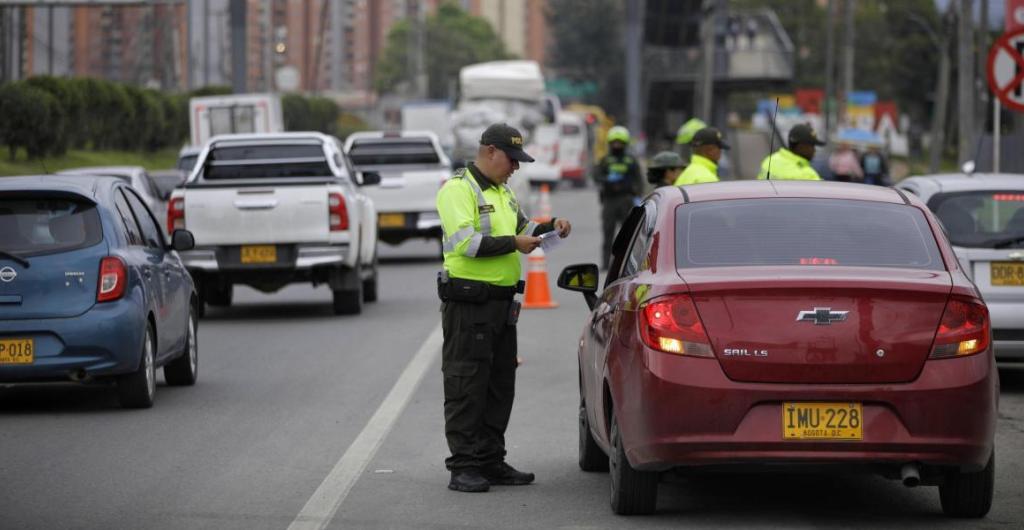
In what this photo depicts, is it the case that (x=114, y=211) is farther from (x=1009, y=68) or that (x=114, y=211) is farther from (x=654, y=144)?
(x=654, y=144)

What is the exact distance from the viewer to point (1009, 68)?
1953 cm

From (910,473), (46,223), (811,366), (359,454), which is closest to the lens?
(811,366)

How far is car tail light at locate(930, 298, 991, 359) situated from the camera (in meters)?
7.67

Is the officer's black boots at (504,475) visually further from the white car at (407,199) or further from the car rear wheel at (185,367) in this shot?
the white car at (407,199)

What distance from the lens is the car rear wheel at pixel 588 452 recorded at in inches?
378

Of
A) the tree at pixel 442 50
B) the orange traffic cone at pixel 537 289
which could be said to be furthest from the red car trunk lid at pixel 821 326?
the tree at pixel 442 50

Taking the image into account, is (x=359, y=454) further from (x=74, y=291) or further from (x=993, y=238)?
(x=993, y=238)

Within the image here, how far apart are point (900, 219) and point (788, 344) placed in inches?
42.2

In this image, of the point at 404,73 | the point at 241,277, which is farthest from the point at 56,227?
the point at 404,73

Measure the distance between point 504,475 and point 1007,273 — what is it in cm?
525

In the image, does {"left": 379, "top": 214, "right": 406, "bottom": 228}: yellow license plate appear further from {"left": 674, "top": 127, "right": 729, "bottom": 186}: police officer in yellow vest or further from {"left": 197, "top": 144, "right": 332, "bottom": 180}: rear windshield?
{"left": 674, "top": 127, "right": 729, "bottom": 186}: police officer in yellow vest

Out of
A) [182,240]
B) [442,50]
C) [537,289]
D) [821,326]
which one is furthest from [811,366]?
[442,50]

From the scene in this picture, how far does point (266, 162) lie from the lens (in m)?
20.8

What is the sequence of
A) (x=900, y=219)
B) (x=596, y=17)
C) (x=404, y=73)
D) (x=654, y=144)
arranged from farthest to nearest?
(x=404, y=73)
(x=596, y=17)
(x=654, y=144)
(x=900, y=219)
